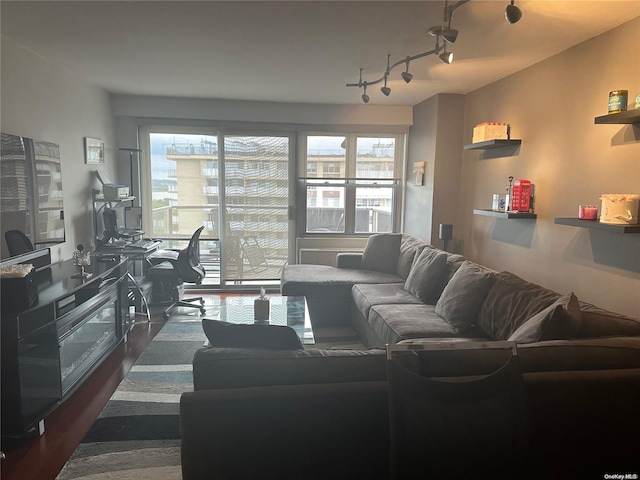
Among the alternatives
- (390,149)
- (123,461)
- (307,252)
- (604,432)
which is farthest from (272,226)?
(604,432)

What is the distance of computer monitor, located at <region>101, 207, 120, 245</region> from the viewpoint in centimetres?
452

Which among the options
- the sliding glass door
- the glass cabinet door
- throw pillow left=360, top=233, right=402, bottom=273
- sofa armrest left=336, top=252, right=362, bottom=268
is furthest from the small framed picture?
throw pillow left=360, top=233, right=402, bottom=273

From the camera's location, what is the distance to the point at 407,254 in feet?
15.2

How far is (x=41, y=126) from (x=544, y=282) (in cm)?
430

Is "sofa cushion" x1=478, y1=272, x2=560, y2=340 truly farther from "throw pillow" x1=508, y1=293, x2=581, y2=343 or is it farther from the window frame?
the window frame

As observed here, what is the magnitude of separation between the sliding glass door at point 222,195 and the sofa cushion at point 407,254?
5.78ft

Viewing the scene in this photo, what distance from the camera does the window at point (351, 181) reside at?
5816 mm

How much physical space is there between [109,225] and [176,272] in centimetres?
85

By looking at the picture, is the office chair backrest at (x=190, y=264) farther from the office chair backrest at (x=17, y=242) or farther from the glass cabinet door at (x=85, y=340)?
the office chair backrest at (x=17, y=242)

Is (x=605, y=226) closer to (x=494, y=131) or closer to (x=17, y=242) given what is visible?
(x=494, y=131)

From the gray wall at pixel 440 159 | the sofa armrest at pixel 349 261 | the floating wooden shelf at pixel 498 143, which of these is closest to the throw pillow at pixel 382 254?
the sofa armrest at pixel 349 261

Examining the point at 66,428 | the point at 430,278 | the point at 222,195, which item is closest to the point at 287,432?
the point at 66,428

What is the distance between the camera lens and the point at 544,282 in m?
3.46

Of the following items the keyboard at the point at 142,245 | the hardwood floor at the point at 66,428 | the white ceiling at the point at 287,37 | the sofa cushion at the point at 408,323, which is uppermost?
the white ceiling at the point at 287,37
